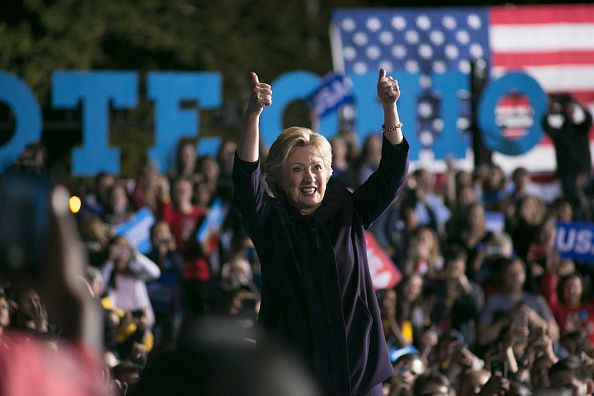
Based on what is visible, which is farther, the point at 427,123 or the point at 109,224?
the point at 427,123

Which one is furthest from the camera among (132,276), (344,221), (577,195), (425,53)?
(425,53)

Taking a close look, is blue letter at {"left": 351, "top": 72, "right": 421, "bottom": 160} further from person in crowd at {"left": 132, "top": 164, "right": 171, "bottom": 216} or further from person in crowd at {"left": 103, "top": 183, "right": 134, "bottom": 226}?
person in crowd at {"left": 103, "top": 183, "right": 134, "bottom": 226}

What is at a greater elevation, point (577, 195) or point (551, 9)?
point (551, 9)

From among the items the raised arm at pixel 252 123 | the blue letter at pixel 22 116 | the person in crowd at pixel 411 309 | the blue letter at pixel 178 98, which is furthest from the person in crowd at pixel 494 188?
the raised arm at pixel 252 123

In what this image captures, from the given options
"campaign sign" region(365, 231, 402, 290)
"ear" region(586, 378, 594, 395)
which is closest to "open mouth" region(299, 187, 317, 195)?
"ear" region(586, 378, 594, 395)

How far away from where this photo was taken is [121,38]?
2736 cm

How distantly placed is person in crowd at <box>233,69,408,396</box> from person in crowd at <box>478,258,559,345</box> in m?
4.69

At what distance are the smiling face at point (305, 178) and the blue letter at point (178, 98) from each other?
9656 mm

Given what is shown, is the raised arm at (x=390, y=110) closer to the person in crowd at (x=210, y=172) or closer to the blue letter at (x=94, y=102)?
the person in crowd at (x=210, y=172)

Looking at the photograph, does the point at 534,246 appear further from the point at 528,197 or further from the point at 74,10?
the point at 74,10

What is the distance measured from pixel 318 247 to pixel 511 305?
540cm

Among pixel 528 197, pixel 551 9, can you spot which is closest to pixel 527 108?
pixel 551 9

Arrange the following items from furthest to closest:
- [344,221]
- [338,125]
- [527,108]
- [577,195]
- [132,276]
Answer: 1. [527,108]
2. [338,125]
3. [577,195]
4. [132,276]
5. [344,221]

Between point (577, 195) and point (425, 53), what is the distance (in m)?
3.59
